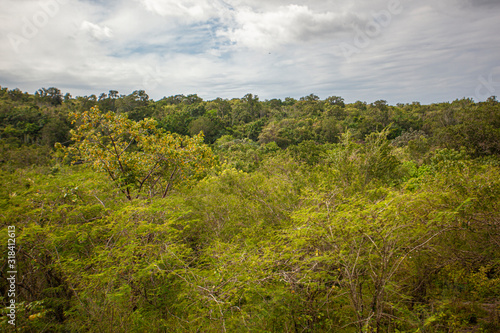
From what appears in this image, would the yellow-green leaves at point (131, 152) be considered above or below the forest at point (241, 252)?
above

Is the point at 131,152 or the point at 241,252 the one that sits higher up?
the point at 131,152

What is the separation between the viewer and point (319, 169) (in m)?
8.55

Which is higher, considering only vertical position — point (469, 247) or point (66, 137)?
point (66, 137)

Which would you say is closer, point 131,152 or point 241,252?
point 241,252

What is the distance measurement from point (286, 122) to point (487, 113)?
3288 cm

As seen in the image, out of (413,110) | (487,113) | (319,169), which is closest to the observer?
(319,169)

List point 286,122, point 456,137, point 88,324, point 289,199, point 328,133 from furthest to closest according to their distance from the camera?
point 286,122, point 328,133, point 456,137, point 289,199, point 88,324

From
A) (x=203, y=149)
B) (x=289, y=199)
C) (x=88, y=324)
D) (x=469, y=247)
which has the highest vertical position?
(x=203, y=149)

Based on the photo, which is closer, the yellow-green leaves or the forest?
the forest

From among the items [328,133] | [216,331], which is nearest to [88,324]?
[216,331]

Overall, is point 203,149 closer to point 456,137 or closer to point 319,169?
point 319,169

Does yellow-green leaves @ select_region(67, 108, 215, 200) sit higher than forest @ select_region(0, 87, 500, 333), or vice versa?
yellow-green leaves @ select_region(67, 108, 215, 200)

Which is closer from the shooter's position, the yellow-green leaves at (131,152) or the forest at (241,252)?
the forest at (241,252)

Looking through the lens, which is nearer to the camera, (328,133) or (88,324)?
(88,324)
